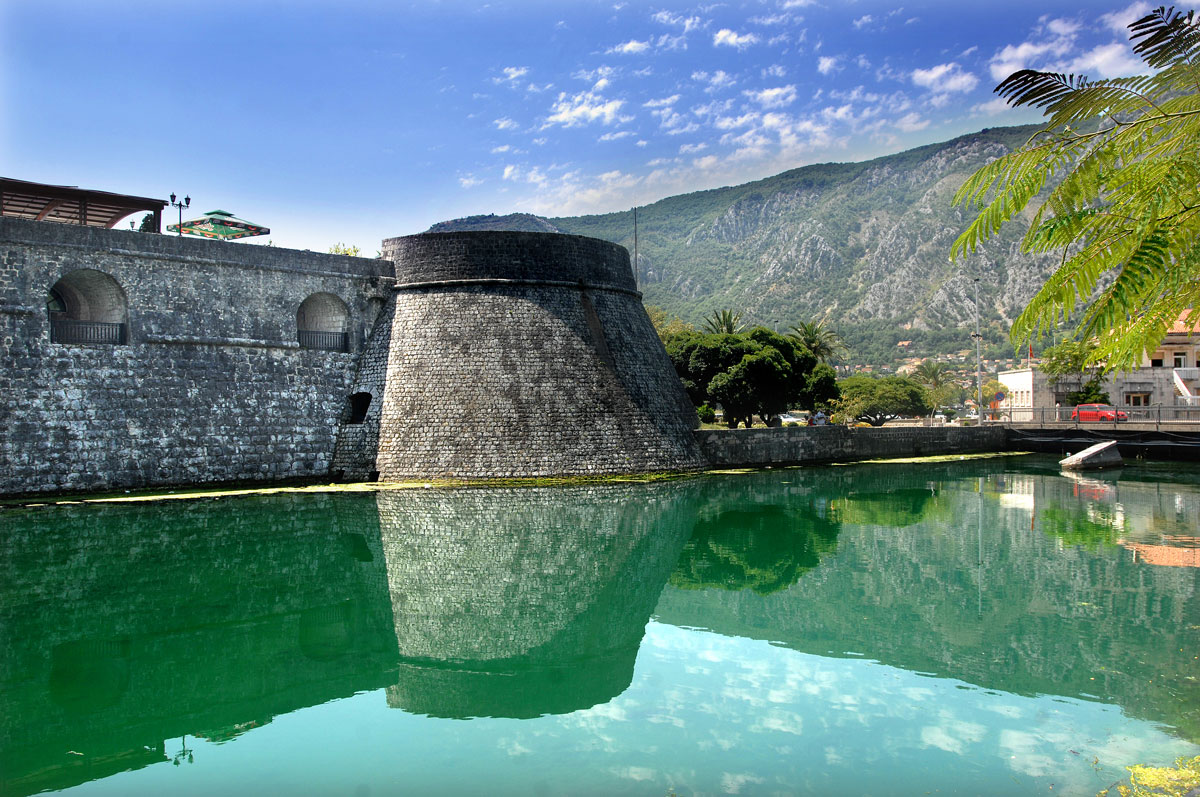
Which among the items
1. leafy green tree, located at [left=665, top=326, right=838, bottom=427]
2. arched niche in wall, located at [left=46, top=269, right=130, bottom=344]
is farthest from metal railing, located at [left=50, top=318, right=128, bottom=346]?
leafy green tree, located at [left=665, top=326, right=838, bottom=427]

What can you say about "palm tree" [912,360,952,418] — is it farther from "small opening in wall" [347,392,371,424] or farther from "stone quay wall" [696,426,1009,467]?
"small opening in wall" [347,392,371,424]

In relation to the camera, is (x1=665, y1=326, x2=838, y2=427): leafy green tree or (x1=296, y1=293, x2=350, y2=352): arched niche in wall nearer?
(x1=296, y1=293, x2=350, y2=352): arched niche in wall

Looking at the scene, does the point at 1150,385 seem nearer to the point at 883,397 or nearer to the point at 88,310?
the point at 883,397

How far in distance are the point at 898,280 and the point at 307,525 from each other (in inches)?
3245

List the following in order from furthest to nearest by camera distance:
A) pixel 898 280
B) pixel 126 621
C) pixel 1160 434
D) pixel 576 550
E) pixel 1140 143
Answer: pixel 898 280 → pixel 1160 434 → pixel 576 550 → pixel 126 621 → pixel 1140 143

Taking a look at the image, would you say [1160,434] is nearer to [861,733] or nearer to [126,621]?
[861,733]

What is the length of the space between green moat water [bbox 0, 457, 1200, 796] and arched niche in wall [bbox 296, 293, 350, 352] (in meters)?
8.12

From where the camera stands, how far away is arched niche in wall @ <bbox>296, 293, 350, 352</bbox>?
2450cm

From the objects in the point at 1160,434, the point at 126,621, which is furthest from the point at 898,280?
the point at 126,621

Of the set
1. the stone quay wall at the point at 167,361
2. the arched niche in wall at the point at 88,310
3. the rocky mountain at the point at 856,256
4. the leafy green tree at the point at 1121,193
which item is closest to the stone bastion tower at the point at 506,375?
the stone quay wall at the point at 167,361

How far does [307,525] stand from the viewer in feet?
52.4

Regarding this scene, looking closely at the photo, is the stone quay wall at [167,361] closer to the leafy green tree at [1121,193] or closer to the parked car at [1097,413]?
the leafy green tree at [1121,193]

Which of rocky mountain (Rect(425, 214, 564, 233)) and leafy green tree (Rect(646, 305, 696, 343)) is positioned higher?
rocky mountain (Rect(425, 214, 564, 233))

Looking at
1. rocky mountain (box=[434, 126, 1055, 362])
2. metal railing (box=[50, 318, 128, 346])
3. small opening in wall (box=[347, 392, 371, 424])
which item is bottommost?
small opening in wall (box=[347, 392, 371, 424])
